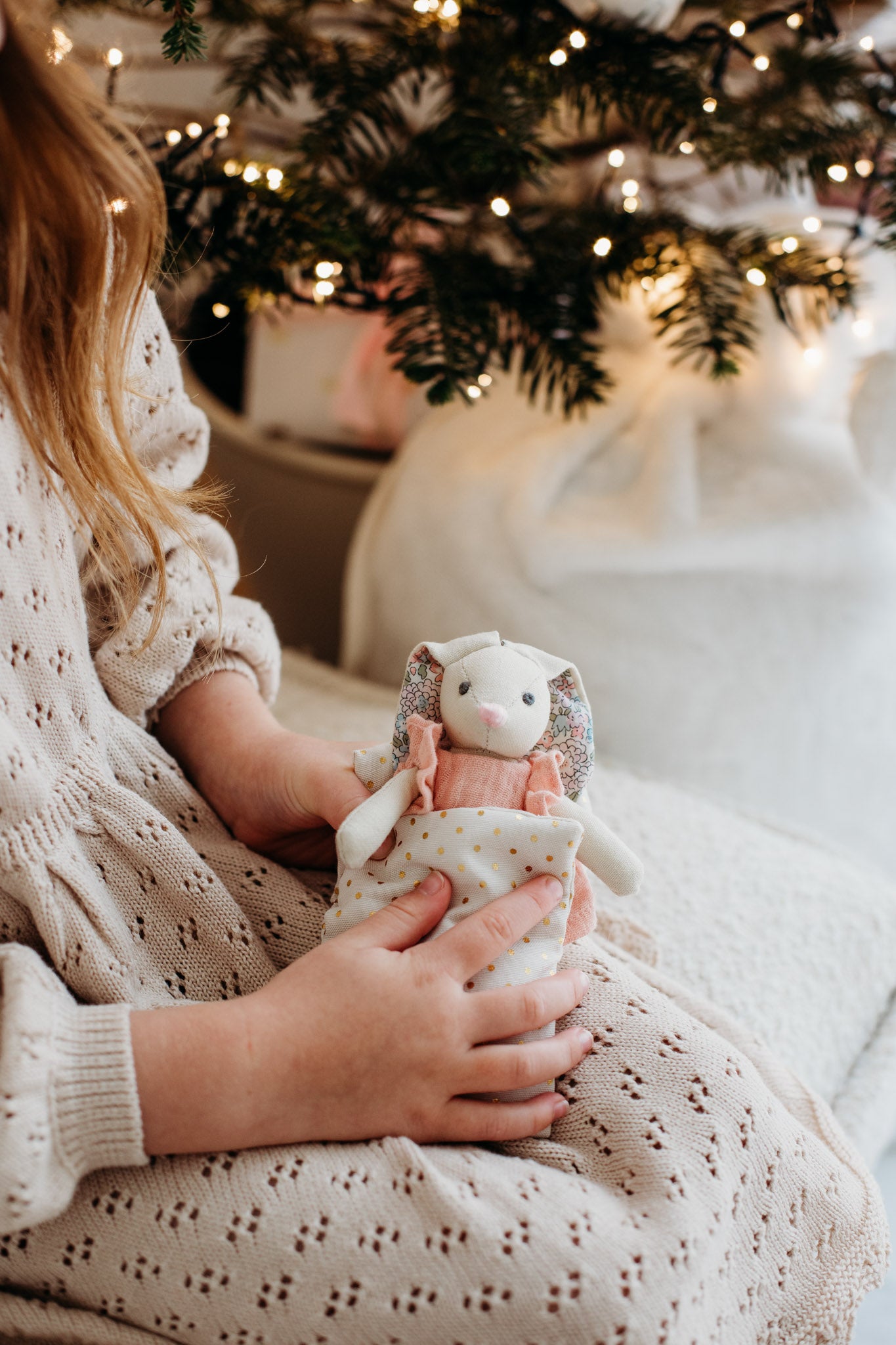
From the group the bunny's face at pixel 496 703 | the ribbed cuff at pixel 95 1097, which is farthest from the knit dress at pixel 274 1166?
the bunny's face at pixel 496 703

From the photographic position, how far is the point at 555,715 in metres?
0.49

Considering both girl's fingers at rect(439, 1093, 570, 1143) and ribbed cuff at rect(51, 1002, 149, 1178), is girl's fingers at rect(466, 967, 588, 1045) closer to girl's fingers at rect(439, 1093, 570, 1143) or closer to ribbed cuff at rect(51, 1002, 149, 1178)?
girl's fingers at rect(439, 1093, 570, 1143)

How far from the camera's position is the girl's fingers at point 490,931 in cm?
43

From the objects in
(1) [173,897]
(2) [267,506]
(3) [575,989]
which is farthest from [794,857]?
(2) [267,506]

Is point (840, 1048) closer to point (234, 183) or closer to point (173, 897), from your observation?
point (173, 897)

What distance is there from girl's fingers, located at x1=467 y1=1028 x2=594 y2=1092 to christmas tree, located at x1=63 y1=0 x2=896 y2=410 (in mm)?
489

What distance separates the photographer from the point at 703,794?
2.91 ft

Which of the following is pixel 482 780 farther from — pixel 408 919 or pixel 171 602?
pixel 171 602

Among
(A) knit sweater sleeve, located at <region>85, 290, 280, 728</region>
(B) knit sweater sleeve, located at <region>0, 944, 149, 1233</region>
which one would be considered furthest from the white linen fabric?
(B) knit sweater sleeve, located at <region>0, 944, 149, 1233</region>

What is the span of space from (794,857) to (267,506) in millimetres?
909

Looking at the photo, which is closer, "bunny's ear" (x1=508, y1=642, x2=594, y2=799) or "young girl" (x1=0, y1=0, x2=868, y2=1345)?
"young girl" (x1=0, y1=0, x2=868, y2=1345)

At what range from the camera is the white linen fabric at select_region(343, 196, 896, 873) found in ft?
3.03

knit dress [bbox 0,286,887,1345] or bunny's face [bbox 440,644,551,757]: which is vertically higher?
bunny's face [bbox 440,644,551,757]

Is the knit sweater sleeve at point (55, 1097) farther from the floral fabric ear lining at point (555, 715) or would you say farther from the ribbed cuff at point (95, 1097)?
the floral fabric ear lining at point (555, 715)
